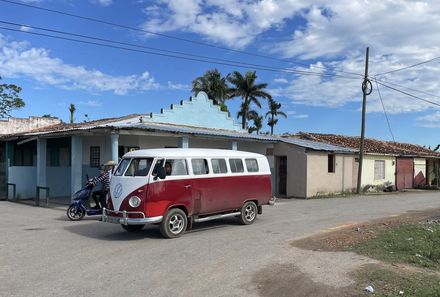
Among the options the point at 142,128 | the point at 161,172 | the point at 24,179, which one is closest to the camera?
the point at 161,172

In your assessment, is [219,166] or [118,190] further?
[219,166]

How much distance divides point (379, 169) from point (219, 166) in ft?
77.5

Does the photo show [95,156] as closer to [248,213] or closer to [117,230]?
[117,230]

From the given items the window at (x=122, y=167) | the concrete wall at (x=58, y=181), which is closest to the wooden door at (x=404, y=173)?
the concrete wall at (x=58, y=181)

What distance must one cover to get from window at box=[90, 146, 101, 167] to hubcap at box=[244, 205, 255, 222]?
412 inches

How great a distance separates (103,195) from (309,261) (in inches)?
318

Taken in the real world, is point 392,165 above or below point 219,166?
below

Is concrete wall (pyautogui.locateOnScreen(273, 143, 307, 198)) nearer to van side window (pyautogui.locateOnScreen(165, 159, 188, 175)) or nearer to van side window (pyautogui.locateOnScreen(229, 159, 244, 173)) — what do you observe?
van side window (pyautogui.locateOnScreen(229, 159, 244, 173))

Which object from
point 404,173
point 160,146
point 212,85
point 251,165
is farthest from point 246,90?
point 251,165

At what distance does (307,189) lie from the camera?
25.2 meters

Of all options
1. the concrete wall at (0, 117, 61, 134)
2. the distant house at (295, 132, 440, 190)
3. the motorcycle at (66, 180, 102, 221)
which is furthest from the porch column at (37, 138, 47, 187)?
the distant house at (295, 132, 440, 190)

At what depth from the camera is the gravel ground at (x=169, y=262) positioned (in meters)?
6.70

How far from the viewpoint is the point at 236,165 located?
13.1m

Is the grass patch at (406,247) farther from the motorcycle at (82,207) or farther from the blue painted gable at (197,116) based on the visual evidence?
the blue painted gable at (197,116)
